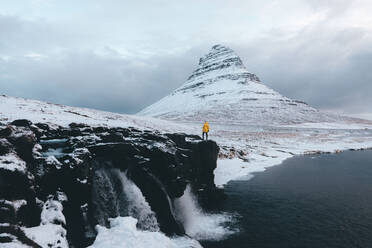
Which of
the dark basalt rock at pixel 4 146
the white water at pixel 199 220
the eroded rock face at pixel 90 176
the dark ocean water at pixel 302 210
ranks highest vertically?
the dark basalt rock at pixel 4 146

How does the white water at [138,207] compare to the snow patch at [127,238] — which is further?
the white water at [138,207]

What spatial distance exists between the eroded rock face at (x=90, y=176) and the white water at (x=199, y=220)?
4.14 ft

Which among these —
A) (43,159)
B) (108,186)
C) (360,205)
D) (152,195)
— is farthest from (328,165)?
(43,159)

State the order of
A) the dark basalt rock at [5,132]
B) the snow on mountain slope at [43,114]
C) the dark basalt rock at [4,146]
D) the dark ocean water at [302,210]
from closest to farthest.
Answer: the dark basalt rock at [4,146]
the dark basalt rock at [5,132]
the dark ocean water at [302,210]
the snow on mountain slope at [43,114]

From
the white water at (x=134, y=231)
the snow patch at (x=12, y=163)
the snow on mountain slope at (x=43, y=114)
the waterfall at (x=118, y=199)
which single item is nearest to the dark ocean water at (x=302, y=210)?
the white water at (x=134, y=231)

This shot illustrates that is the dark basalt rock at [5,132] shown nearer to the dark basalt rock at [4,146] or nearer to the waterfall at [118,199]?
the dark basalt rock at [4,146]

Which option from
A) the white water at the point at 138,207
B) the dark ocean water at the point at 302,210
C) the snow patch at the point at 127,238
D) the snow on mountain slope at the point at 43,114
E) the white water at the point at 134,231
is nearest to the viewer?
the snow patch at the point at 127,238

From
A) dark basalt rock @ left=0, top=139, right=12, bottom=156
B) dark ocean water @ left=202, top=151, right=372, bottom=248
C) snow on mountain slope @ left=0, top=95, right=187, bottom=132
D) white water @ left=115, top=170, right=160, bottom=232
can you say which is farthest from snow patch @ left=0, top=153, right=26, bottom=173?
snow on mountain slope @ left=0, top=95, right=187, bottom=132

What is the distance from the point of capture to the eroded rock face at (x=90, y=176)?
12188mm

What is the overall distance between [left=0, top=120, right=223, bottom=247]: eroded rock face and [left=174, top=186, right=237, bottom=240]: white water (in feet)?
4.14

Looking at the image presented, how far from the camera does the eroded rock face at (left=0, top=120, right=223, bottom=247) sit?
12.2 meters

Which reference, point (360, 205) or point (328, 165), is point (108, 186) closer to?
point (360, 205)

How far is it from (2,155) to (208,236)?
14.7 meters

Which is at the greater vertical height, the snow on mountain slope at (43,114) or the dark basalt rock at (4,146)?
the snow on mountain slope at (43,114)
